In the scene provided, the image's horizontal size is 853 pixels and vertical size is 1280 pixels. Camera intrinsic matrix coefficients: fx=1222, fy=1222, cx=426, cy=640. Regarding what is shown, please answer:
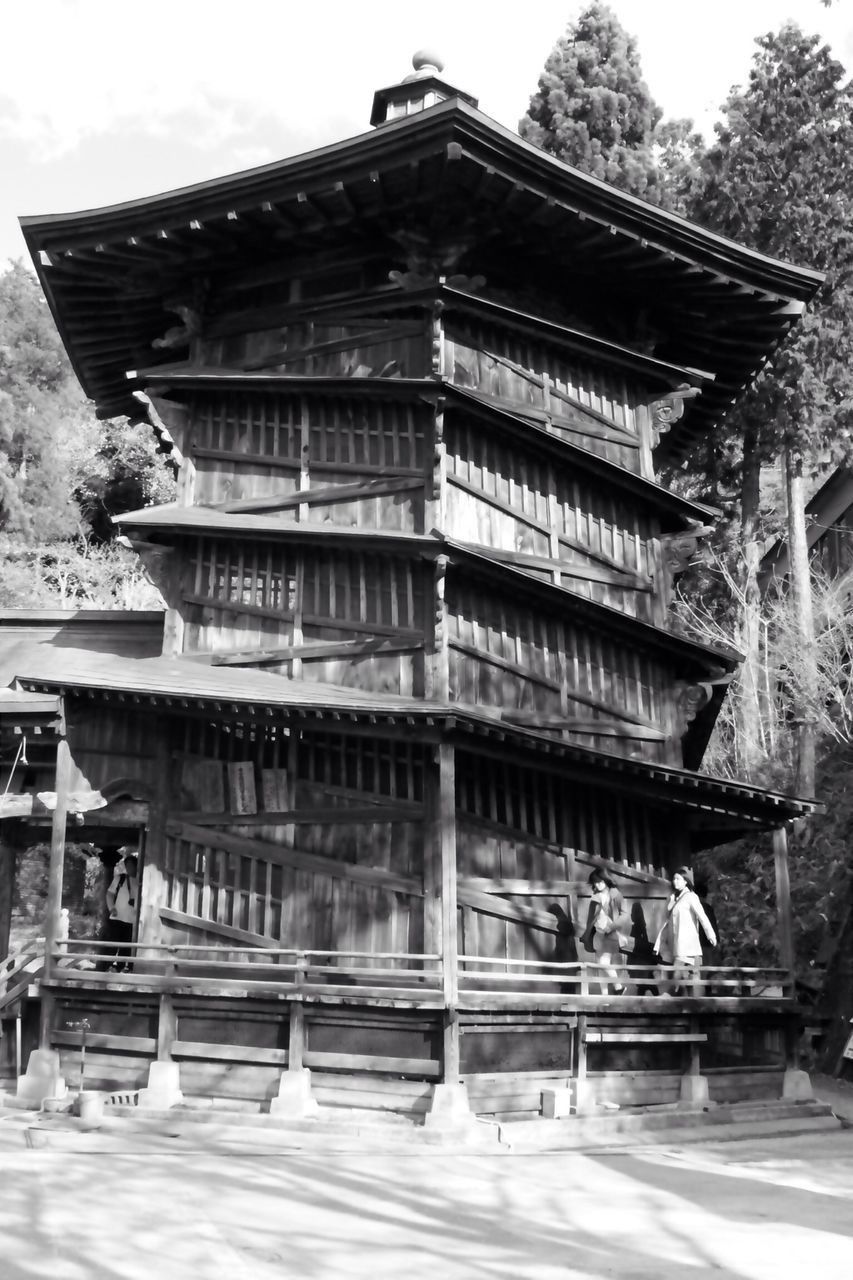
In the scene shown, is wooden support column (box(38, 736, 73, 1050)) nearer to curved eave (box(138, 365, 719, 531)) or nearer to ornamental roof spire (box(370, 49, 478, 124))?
curved eave (box(138, 365, 719, 531))

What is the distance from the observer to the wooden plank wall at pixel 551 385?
15.3 meters

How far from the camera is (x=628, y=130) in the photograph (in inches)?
1140

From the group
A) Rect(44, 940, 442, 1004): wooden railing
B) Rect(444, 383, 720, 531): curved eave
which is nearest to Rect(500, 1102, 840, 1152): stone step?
Rect(44, 940, 442, 1004): wooden railing

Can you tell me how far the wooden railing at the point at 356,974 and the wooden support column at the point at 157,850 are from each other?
287mm

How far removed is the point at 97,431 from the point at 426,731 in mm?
32053

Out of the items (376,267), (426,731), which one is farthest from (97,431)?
(426,731)

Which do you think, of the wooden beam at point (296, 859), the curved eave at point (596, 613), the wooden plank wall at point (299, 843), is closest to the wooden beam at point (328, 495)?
the curved eave at point (596, 613)

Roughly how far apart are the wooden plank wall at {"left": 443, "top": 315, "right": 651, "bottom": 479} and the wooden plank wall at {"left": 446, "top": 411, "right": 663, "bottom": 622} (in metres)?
0.61

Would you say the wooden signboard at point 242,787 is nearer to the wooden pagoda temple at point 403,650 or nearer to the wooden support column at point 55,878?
the wooden pagoda temple at point 403,650

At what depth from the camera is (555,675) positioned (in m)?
15.0

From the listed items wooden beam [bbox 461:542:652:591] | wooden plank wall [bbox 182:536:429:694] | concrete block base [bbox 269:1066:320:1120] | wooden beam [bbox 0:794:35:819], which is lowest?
concrete block base [bbox 269:1066:320:1120]

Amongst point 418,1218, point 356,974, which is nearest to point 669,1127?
point 356,974

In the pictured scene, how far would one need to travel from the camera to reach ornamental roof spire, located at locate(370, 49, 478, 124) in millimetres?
17641

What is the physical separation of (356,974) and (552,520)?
6.45 m
